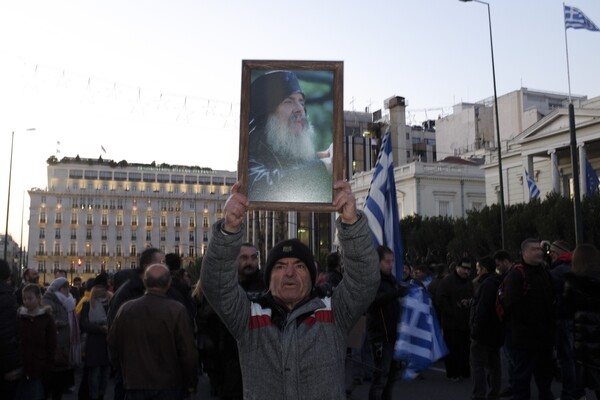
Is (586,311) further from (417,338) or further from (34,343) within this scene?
(34,343)

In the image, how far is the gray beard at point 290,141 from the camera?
379 centimetres

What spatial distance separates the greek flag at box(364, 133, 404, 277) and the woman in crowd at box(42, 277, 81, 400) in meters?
4.27

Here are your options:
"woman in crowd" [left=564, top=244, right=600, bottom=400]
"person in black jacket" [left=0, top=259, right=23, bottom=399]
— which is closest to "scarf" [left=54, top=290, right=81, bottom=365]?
"person in black jacket" [left=0, top=259, right=23, bottom=399]

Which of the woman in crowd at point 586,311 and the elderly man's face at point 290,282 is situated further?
the woman in crowd at point 586,311

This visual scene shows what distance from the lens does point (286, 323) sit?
322 cm

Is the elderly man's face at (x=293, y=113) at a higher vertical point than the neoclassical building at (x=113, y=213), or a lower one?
lower

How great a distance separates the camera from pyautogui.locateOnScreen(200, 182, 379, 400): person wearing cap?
3113 mm

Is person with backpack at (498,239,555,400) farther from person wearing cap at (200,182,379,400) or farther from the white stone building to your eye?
the white stone building

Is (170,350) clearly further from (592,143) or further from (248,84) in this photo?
(592,143)

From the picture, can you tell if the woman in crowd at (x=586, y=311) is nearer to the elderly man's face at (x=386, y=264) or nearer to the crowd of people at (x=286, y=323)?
the crowd of people at (x=286, y=323)

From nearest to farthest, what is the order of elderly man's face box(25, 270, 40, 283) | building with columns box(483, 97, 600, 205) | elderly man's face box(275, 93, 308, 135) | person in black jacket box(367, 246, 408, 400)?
elderly man's face box(275, 93, 308, 135) → person in black jacket box(367, 246, 408, 400) → elderly man's face box(25, 270, 40, 283) → building with columns box(483, 97, 600, 205)

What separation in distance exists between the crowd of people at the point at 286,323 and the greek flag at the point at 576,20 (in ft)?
70.2

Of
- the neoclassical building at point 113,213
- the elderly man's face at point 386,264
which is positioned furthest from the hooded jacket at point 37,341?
the neoclassical building at point 113,213

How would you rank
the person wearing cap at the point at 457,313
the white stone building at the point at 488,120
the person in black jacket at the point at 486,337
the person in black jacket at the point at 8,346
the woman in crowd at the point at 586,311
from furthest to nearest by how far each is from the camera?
1. the white stone building at the point at 488,120
2. the person wearing cap at the point at 457,313
3. the person in black jacket at the point at 486,337
4. the person in black jacket at the point at 8,346
5. the woman in crowd at the point at 586,311
